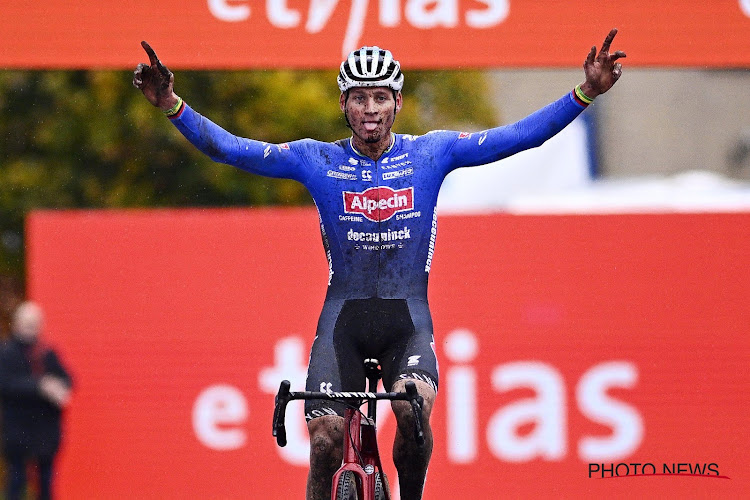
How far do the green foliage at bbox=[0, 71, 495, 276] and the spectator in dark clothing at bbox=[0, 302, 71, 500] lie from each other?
6152mm

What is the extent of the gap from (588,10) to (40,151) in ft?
36.5

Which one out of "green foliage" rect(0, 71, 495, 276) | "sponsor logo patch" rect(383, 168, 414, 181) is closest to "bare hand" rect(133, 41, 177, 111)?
"sponsor logo patch" rect(383, 168, 414, 181)

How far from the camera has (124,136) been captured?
55.2 feet

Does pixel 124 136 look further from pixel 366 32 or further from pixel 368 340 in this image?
pixel 368 340

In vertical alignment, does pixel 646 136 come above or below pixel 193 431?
above

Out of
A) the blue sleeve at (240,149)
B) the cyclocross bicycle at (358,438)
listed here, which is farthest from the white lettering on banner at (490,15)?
the cyclocross bicycle at (358,438)

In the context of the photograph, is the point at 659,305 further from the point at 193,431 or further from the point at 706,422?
the point at 193,431

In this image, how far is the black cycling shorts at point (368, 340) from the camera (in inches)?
222

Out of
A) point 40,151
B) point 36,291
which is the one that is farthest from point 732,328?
point 40,151

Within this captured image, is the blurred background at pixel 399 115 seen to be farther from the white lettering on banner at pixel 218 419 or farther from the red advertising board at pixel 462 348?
the white lettering on banner at pixel 218 419

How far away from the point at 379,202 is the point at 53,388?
215 inches

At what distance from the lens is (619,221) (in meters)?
10.5

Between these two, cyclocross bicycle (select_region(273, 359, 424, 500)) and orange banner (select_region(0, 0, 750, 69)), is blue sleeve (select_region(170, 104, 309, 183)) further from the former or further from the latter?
orange banner (select_region(0, 0, 750, 69))

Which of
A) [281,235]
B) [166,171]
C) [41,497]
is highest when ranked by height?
[166,171]
